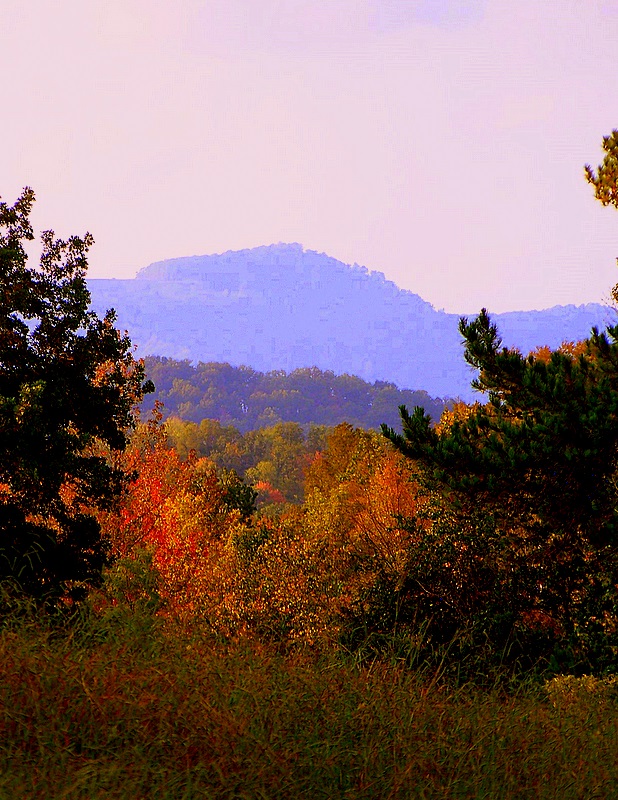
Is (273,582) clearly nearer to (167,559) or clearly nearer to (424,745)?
(167,559)

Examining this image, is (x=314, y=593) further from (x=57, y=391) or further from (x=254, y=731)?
(x=254, y=731)

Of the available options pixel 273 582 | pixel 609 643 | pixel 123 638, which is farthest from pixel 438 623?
pixel 123 638

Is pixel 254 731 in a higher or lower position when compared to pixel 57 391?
lower

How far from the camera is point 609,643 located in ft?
54.9

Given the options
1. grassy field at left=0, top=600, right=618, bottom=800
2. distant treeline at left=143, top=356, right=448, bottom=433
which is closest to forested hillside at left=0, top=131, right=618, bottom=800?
grassy field at left=0, top=600, right=618, bottom=800

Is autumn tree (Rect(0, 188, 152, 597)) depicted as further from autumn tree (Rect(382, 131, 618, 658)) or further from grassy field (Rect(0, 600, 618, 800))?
grassy field (Rect(0, 600, 618, 800))

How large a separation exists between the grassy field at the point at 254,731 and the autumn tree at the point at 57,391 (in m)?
12.2

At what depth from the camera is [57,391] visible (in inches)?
719

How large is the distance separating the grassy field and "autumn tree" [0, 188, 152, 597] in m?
12.2

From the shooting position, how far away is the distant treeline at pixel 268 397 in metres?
170

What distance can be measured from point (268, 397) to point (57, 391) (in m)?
164

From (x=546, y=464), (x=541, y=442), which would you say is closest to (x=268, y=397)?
(x=546, y=464)

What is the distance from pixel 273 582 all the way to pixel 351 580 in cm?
384

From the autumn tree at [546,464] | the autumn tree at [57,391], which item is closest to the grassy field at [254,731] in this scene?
the autumn tree at [546,464]
